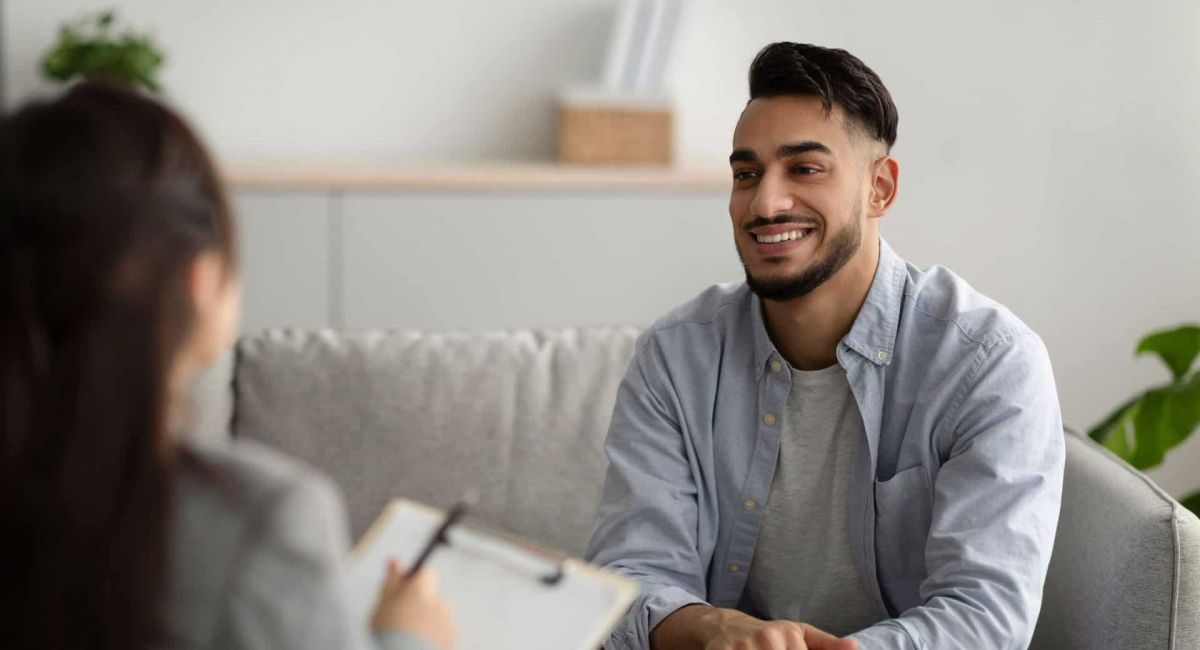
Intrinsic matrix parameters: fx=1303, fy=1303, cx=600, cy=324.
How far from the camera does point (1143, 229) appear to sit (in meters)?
3.30

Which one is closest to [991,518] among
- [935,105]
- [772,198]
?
[772,198]

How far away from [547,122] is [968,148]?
106cm

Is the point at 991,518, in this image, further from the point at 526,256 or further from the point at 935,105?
the point at 935,105

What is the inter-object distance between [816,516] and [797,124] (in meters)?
0.52

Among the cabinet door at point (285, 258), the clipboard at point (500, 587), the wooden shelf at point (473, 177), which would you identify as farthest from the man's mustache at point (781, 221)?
the cabinet door at point (285, 258)

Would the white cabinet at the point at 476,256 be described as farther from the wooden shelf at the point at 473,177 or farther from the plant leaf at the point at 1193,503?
the plant leaf at the point at 1193,503

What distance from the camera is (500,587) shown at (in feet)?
3.41

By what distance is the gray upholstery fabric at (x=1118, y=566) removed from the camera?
155cm

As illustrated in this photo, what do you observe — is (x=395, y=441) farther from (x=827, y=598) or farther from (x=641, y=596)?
(x=827, y=598)

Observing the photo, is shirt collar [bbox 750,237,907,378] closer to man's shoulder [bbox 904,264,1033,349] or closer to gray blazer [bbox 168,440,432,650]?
man's shoulder [bbox 904,264,1033,349]

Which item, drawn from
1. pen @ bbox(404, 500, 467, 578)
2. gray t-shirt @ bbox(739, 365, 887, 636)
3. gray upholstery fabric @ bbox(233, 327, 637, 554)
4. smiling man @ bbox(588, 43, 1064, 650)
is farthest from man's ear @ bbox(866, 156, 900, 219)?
pen @ bbox(404, 500, 467, 578)

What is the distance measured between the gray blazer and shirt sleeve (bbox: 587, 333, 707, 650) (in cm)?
85

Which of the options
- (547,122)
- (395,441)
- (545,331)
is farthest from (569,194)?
(395,441)

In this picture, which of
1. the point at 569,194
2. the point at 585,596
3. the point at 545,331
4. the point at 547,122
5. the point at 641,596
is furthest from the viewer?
the point at 547,122
